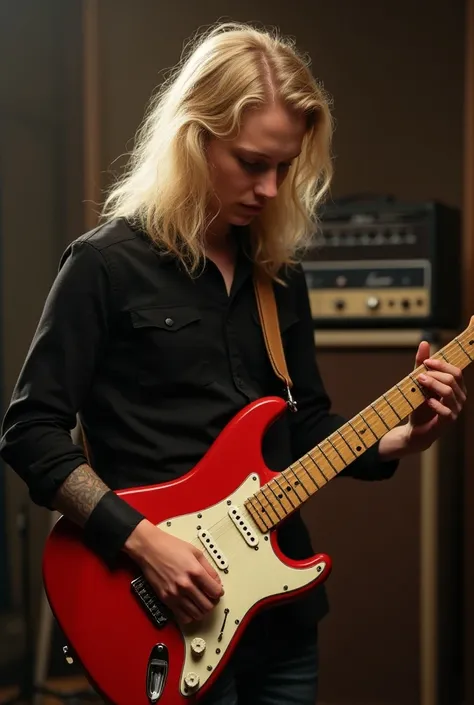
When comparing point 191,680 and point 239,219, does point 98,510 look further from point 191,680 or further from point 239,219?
point 239,219

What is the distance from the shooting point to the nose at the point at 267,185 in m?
1.57

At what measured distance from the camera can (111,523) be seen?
146 cm

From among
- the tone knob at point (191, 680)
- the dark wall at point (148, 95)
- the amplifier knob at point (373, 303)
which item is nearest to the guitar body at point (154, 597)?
the tone knob at point (191, 680)

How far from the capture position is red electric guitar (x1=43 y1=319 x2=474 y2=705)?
1.47m

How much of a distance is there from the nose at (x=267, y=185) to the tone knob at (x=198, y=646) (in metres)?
0.66

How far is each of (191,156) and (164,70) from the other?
5.97ft

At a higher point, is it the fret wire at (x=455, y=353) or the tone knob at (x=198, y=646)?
the fret wire at (x=455, y=353)

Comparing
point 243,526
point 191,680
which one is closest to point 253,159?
point 243,526

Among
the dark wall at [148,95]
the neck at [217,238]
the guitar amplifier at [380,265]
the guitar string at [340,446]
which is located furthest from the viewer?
the dark wall at [148,95]

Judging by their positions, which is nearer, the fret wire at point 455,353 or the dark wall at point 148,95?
the fret wire at point 455,353

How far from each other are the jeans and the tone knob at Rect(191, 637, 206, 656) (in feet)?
0.31

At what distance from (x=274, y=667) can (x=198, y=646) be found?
0.19 meters

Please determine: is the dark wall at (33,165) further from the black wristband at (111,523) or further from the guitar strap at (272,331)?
the black wristband at (111,523)

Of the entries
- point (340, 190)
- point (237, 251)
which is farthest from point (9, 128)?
point (237, 251)
